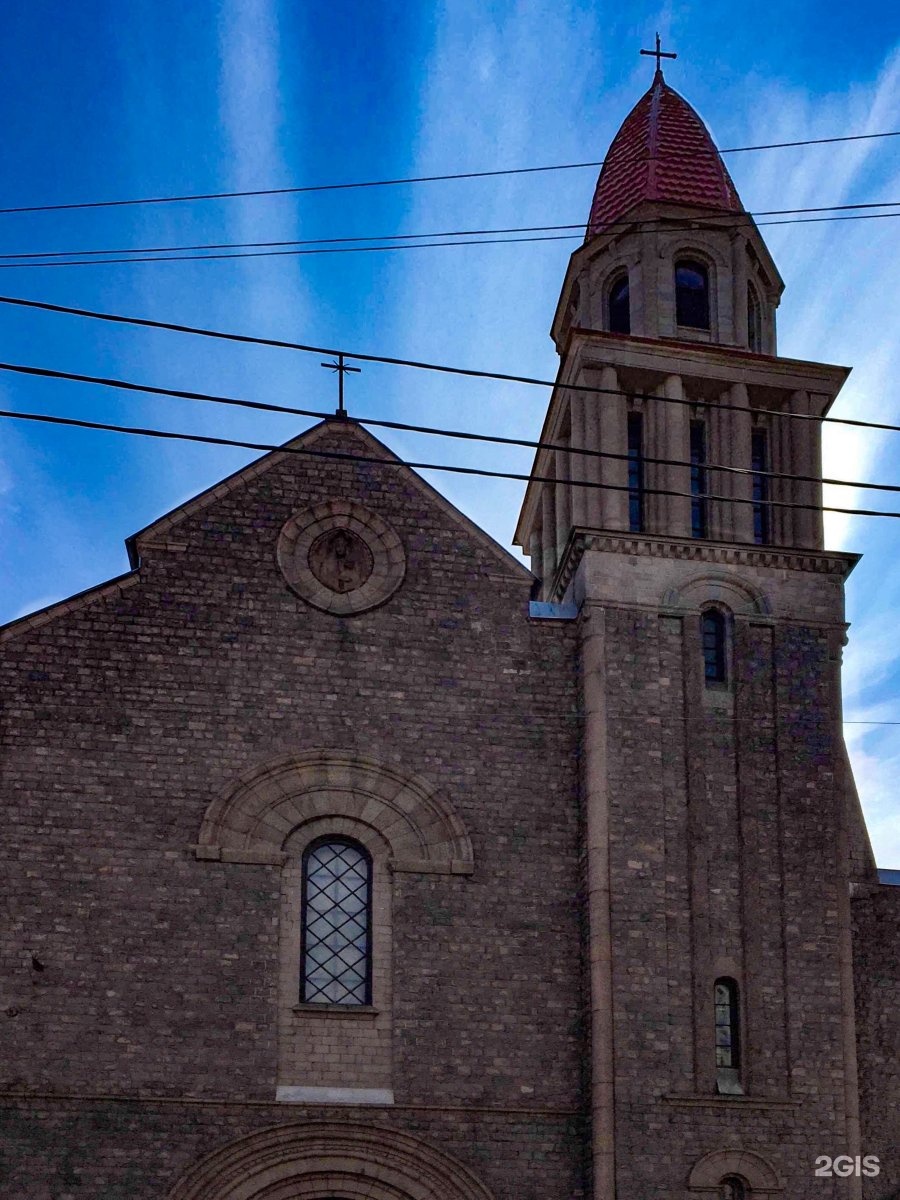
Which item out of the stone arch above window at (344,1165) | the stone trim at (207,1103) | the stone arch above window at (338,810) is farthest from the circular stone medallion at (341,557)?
the stone arch above window at (344,1165)

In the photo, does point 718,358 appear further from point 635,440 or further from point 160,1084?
point 160,1084

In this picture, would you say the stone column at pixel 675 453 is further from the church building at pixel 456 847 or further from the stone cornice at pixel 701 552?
the stone cornice at pixel 701 552

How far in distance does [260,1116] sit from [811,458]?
12.7 metres

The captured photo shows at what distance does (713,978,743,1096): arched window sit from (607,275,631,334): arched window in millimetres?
10961

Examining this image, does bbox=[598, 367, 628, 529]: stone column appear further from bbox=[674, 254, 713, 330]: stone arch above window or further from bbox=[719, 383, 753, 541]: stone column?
bbox=[674, 254, 713, 330]: stone arch above window

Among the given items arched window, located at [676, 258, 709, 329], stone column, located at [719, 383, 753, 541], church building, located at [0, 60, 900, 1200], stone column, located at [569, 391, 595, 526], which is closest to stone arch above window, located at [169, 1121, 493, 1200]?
church building, located at [0, 60, 900, 1200]

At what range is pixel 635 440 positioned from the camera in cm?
2769

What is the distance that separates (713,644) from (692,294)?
20.9 ft

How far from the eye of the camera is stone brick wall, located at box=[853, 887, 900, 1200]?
78.4 feet

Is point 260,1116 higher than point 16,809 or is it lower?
lower

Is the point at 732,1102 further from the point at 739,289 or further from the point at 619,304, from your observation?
the point at 619,304

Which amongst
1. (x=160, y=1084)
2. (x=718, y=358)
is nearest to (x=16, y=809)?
(x=160, y=1084)

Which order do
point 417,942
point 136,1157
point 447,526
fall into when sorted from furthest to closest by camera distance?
point 447,526
point 417,942
point 136,1157

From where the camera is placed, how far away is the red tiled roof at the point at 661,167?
97.8 ft
